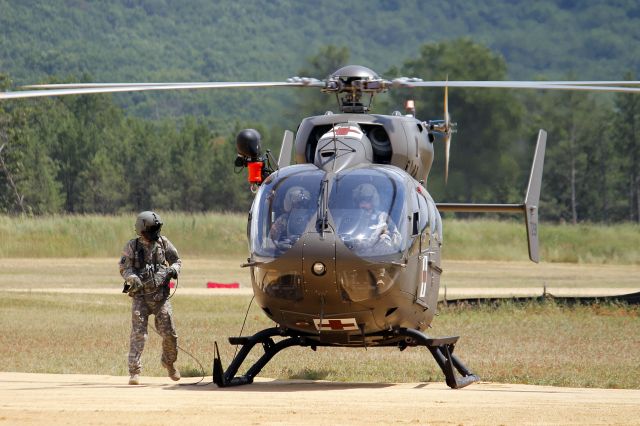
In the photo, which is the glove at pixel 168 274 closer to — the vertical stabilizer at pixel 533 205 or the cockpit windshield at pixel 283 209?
the cockpit windshield at pixel 283 209

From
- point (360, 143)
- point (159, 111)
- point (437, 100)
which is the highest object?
point (360, 143)

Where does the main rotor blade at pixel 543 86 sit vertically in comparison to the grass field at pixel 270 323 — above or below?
above

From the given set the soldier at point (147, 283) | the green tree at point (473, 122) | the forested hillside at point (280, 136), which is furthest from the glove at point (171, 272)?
the green tree at point (473, 122)

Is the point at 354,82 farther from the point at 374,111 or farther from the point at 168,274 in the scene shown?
the point at 374,111

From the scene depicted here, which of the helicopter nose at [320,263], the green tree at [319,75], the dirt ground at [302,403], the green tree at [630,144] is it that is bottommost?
the green tree at [630,144]

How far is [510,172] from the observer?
58.3 meters

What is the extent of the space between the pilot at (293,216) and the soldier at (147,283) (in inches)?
53.9

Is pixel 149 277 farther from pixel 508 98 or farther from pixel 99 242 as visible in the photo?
pixel 508 98

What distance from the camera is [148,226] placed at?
13.9 metres

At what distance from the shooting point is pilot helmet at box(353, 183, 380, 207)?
523 inches

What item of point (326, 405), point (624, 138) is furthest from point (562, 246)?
point (326, 405)

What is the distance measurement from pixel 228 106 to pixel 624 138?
82646 mm

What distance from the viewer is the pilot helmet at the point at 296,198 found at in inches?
522

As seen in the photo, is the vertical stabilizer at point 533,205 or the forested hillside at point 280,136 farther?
the forested hillside at point 280,136
